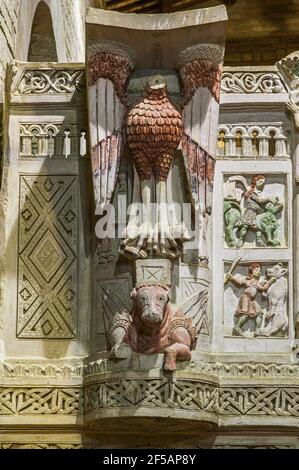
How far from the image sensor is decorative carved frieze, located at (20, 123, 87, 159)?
35.1 ft

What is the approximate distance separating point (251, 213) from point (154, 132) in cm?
90

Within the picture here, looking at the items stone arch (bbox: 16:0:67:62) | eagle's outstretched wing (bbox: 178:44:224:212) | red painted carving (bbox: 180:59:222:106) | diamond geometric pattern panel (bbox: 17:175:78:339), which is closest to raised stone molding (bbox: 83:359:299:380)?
diamond geometric pattern panel (bbox: 17:175:78:339)

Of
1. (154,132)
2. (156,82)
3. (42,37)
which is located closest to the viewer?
(154,132)

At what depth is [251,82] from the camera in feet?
35.1

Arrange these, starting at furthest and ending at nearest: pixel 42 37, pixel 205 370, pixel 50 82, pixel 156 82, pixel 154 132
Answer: pixel 42 37
pixel 50 82
pixel 156 82
pixel 154 132
pixel 205 370

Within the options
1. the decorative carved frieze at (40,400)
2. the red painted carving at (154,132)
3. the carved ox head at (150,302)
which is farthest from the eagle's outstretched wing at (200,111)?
the decorative carved frieze at (40,400)

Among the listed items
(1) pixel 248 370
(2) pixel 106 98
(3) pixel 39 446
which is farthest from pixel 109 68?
(3) pixel 39 446

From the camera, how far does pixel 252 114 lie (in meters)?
10.7

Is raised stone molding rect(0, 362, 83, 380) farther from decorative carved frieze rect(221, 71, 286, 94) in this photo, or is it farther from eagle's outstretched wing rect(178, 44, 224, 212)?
decorative carved frieze rect(221, 71, 286, 94)

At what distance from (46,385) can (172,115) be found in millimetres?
2005

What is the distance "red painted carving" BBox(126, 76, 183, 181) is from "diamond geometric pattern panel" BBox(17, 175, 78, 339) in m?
0.61

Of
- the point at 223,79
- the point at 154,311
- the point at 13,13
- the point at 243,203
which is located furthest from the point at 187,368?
the point at 13,13

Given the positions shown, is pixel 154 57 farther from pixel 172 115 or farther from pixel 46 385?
pixel 46 385

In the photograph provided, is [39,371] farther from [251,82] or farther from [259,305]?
[251,82]
